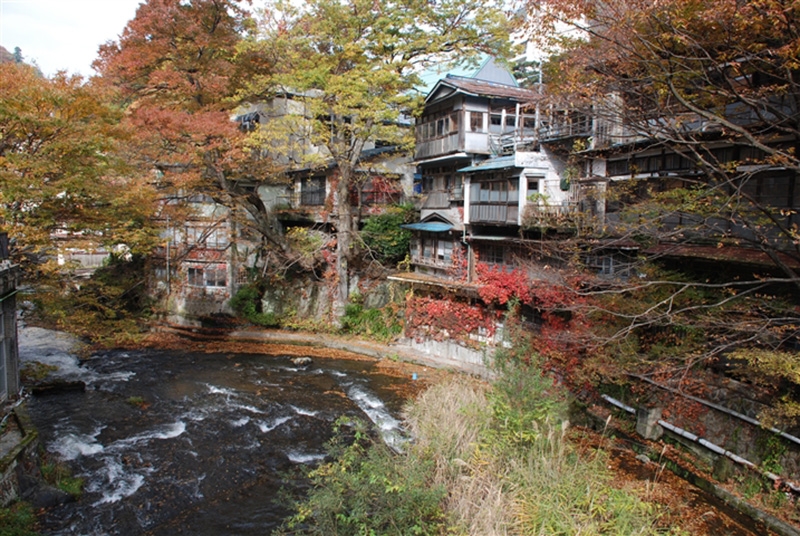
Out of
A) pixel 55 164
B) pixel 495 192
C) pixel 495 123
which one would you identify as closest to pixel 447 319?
pixel 495 192

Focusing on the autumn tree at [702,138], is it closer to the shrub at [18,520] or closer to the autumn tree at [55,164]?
the shrub at [18,520]

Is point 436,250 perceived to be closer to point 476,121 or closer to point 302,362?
point 476,121

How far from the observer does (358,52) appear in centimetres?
2533

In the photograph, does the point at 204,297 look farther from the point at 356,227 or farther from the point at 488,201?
the point at 488,201

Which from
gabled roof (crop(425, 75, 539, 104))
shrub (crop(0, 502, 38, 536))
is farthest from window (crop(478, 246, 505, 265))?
shrub (crop(0, 502, 38, 536))

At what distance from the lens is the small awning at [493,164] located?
72.2 feet

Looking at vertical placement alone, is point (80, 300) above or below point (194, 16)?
below

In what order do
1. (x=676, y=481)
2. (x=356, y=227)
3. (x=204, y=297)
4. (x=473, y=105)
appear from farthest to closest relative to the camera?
(x=204, y=297) < (x=356, y=227) < (x=473, y=105) < (x=676, y=481)

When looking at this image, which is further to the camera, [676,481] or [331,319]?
[331,319]

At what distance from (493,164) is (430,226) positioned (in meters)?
5.09

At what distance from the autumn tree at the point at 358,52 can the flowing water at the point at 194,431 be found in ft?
34.6

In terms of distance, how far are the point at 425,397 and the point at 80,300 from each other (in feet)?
43.0

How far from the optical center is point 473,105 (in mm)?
25453

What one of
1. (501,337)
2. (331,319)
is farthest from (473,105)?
(331,319)
